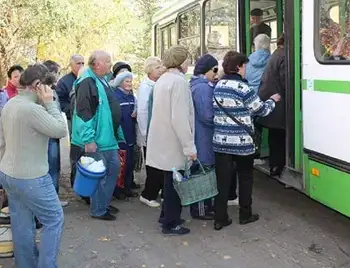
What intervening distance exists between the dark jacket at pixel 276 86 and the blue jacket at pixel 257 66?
0.40 m

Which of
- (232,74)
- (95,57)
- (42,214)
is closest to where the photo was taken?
(42,214)

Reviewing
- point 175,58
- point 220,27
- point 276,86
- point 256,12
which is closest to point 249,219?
point 276,86

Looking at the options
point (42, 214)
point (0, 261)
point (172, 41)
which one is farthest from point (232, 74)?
point (172, 41)

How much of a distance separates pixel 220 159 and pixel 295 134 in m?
0.78

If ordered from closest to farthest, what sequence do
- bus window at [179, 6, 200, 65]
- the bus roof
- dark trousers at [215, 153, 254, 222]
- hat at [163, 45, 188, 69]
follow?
1. hat at [163, 45, 188, 69]
2. dark trousers at [215, 153, 254, 222]
3. bus window at [179, 6, 200, 65]
4. the bus roof

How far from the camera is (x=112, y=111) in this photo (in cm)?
581

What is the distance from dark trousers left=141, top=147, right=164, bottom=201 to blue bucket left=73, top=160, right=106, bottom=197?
100 cm

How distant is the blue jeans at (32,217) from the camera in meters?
3.88

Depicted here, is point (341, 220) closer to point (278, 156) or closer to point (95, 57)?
point (278, 156)

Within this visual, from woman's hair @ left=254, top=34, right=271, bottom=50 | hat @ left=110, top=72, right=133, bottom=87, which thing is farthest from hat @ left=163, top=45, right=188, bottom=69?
woman's hair @ left=254, top=34, right=271, bottom=50

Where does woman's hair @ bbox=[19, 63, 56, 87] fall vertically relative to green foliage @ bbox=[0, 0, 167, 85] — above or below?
below

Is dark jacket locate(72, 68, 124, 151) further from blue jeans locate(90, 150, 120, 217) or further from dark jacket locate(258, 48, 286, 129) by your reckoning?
dark jacket locate(258, 48, 286, 129)

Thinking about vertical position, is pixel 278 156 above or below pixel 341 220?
above

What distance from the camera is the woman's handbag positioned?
5215mm
